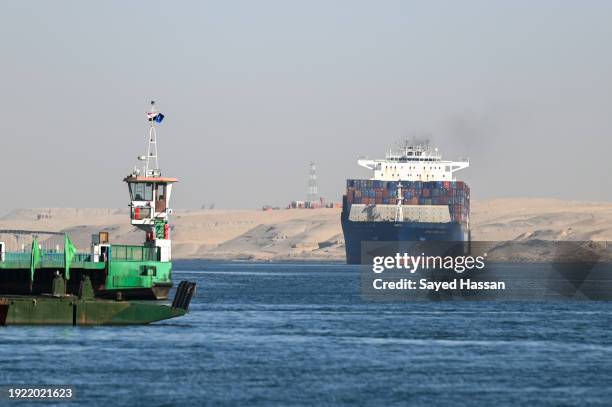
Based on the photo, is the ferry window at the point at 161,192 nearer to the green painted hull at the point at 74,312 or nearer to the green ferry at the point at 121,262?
the green ferry at the point at 121,262

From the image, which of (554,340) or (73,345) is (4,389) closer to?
(73,345)

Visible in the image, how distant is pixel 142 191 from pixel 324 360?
33.7 metres

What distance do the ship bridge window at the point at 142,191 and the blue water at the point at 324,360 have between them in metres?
8.64

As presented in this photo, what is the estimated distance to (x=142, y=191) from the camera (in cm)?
8744

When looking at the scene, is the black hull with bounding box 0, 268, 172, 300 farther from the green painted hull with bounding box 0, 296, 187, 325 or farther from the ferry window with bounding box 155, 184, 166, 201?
the green painted hull with bounding box 0, 296, 187, 325

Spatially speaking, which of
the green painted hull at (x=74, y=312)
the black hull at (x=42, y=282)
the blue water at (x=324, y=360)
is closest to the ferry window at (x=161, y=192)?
the blue water at (x=324, y=360)

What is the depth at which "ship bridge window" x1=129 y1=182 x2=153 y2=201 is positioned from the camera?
87.2 m

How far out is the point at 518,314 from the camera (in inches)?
3479

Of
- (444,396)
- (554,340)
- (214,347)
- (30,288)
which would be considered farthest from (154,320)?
(444,396)

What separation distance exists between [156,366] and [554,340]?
22375 mm

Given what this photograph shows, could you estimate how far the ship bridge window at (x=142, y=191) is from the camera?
87250mm

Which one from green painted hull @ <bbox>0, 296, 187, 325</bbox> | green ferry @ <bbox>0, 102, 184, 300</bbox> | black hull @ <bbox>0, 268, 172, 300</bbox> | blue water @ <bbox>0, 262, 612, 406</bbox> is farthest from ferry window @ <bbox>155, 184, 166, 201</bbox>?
green painted hull @ <bbox>0, 296, 187, 325</bbox>

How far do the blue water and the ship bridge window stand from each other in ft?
28.3

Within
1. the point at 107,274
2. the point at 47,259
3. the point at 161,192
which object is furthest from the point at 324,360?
the point at 161,192
